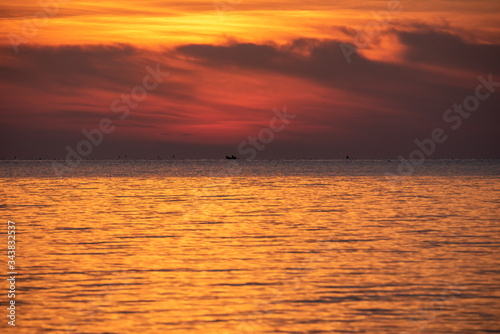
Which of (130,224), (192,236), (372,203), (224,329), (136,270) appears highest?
(372,203)

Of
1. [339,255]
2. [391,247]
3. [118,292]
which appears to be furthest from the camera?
[391,247]

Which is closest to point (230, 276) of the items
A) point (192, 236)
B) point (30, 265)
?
point (30, 265)

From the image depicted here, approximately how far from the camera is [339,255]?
30750 mm

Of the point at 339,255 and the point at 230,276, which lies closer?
the point at 230,276

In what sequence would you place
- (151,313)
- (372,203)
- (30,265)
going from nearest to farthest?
(151,313) < (30,265) < (372,203)

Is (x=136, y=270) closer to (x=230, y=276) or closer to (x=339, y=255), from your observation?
(x=230, y=276)

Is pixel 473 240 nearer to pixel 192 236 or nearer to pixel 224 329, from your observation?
pixel 192 236

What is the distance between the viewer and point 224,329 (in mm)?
18719

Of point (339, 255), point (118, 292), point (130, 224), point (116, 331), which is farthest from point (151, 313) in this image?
point (130, 224)

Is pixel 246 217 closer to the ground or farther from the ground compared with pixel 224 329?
farther from the ground

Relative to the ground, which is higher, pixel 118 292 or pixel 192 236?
pixel 192 236

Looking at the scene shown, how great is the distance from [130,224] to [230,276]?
66.5 feet

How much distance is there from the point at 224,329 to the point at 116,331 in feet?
10.3

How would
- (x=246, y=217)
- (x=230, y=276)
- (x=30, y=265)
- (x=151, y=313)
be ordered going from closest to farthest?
(x=151, y=313) → (x=230, y=276) → (x=30, y=265) → (x=246, y=217)
